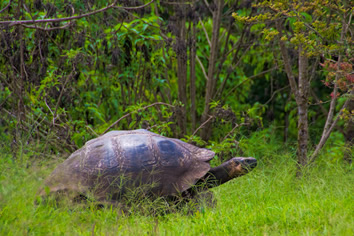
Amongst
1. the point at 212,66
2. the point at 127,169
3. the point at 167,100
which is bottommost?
the point at 167,100

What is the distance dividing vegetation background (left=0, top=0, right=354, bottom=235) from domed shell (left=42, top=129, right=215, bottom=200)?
0.81 ft

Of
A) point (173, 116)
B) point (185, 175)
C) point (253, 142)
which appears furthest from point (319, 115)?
point (185, 175)

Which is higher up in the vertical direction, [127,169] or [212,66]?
[127,169]

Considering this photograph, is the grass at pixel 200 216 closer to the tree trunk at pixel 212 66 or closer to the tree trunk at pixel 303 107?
the tree trunk at pixel 303 107

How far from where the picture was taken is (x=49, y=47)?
20.5 ft

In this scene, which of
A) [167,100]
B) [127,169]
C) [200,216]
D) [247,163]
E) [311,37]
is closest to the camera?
[200,216]

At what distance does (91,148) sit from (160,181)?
70 centimetres

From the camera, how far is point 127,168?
411cm

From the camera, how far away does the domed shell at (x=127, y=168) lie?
13.4ft

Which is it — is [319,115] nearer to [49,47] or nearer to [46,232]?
[49,47]

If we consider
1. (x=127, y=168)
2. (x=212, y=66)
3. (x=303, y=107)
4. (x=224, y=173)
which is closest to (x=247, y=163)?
(x=224, y=173)

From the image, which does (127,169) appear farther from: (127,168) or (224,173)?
(224,173)

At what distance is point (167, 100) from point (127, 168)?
3879mm

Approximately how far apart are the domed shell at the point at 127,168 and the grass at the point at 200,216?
0.60 feet
